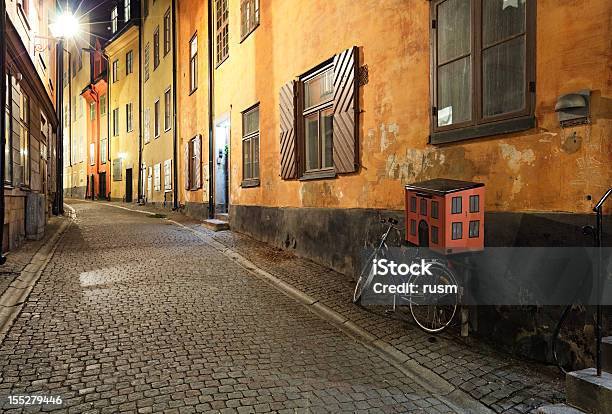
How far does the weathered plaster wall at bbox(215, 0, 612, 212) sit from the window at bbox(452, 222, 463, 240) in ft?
1.60

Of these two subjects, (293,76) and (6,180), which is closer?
(6,180)

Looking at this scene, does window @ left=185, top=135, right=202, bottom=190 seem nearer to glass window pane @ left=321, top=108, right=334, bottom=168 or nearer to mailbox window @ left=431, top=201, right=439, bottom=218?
glass window pane @ left=321, top=108, right=334, bottom=168

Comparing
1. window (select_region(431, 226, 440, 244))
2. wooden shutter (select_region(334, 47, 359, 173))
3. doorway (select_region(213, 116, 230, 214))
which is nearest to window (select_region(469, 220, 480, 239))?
window (select_region(431, 226, 440, 244))

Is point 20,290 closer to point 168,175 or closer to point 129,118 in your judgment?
point 168,175

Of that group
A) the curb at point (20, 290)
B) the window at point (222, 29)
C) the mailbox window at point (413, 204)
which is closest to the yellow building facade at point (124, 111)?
the window at point (222, 29)

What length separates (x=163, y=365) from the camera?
158 inches

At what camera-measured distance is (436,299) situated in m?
4.88

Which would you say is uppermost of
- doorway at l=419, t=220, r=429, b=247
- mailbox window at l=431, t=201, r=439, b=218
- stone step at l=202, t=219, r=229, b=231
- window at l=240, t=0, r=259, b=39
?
window at l=240, t=0, r=259, b=39

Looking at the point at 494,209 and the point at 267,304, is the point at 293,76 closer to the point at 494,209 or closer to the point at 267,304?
the point at 267,304

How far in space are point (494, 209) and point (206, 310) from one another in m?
3.53

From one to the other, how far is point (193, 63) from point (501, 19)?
49.2ft

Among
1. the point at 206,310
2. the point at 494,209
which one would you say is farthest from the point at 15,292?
the point at 494,209

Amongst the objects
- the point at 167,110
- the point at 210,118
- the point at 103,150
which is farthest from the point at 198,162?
the point at 103,150

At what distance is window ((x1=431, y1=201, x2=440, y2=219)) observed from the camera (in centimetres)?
448
